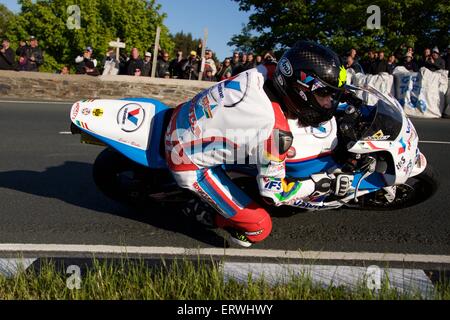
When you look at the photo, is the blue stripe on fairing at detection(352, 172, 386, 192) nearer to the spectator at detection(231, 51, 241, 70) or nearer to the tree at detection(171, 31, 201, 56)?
the spectator at detection(231, 51, 241, 70)

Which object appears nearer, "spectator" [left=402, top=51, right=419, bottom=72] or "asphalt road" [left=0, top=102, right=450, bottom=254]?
"asphalt road" [left=0, top=102, right=450, bottom=254]

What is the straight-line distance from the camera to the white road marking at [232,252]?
3553 mm

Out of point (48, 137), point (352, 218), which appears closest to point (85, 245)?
point (352, 218)

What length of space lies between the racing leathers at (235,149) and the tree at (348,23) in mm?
20840

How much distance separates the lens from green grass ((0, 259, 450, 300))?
2.66 meters

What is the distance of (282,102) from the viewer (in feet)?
11.6

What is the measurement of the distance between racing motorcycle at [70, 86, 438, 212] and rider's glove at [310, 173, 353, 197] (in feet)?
0.20

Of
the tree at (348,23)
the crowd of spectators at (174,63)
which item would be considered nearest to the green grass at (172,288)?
the crowd of spectators at (174,63)

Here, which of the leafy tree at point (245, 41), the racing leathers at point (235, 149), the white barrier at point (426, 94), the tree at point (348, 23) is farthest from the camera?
the leafy tree at point (245, 41)

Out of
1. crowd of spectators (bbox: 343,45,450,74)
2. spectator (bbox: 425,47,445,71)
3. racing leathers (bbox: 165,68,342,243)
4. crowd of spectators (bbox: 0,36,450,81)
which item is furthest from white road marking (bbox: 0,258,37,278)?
spectator (bbox: 425,47,445,71)

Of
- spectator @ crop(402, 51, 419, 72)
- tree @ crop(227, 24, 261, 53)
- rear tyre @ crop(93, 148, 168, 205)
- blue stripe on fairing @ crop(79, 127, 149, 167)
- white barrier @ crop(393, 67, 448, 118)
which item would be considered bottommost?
rear tyre @ crop(93, 148, 168, 205)

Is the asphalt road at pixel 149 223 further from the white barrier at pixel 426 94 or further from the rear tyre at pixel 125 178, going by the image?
the white barrier at pixel 426 94
